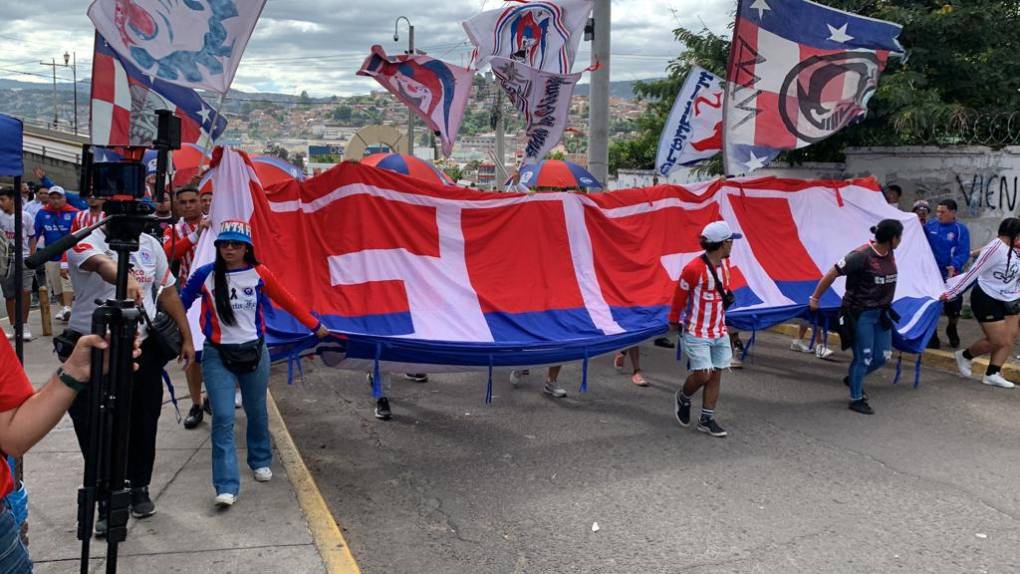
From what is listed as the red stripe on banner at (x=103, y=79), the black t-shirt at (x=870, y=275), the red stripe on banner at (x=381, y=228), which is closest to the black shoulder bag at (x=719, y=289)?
the black t-shirt at (x=870, y=275)


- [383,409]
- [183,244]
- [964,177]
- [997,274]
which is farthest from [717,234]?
[964,177]

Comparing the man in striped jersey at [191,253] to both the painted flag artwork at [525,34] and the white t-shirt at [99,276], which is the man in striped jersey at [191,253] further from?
the painted flag artwork at [525,34]

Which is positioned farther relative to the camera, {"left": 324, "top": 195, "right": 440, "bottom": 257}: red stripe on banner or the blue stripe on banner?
the blue stripe on banner

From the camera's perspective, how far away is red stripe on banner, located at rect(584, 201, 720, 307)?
7.38 m

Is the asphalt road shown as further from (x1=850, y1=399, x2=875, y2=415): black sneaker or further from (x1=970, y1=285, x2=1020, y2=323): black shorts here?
(x1=970, y1=285, x2=1020, y2=323): black shorts

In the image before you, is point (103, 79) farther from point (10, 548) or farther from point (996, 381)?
point (996, 381)

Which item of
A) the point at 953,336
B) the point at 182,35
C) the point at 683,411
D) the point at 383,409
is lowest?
the point at 383,409

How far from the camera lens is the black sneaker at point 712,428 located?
21.9 feet

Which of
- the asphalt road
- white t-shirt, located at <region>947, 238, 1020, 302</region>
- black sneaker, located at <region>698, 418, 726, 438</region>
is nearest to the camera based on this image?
the asphalt road

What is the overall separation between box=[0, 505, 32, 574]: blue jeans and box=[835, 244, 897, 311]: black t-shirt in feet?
21.7

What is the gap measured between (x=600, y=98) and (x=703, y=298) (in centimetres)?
672

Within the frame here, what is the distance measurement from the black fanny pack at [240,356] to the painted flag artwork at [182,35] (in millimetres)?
1791

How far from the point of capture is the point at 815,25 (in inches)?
351

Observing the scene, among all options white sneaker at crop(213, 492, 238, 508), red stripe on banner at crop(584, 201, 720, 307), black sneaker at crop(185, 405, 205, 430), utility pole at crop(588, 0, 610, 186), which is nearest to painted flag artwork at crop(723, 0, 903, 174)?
red stripe on banner at crop(584, 201, 720, 307)
